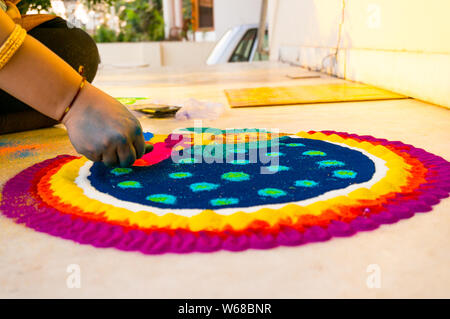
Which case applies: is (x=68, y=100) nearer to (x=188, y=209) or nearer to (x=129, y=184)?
(x=129, y=184)

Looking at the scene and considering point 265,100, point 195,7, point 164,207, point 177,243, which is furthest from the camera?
point 195,7

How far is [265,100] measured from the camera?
164cm

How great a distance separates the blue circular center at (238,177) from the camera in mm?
645

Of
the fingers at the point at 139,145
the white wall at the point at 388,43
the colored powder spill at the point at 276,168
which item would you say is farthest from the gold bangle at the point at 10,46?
the white wall at the point at 388,43

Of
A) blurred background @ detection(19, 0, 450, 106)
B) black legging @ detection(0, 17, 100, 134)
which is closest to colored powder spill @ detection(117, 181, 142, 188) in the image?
black legging @ detection(0, 17, 100, 134)

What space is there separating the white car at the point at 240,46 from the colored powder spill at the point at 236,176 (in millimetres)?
4113

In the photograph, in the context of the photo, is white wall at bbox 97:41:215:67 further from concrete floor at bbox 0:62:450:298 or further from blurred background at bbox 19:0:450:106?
concrete floor at bbox 0:62:450:298

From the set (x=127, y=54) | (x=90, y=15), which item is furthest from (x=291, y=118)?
(x=90, y=15)

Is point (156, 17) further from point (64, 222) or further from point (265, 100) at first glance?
point (64, 222)

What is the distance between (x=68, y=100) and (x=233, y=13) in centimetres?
621

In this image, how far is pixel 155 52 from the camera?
7.29 metres

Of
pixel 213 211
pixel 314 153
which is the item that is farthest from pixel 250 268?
pixel 314 153

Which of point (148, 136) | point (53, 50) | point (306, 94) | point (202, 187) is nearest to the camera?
point (202, 187)
